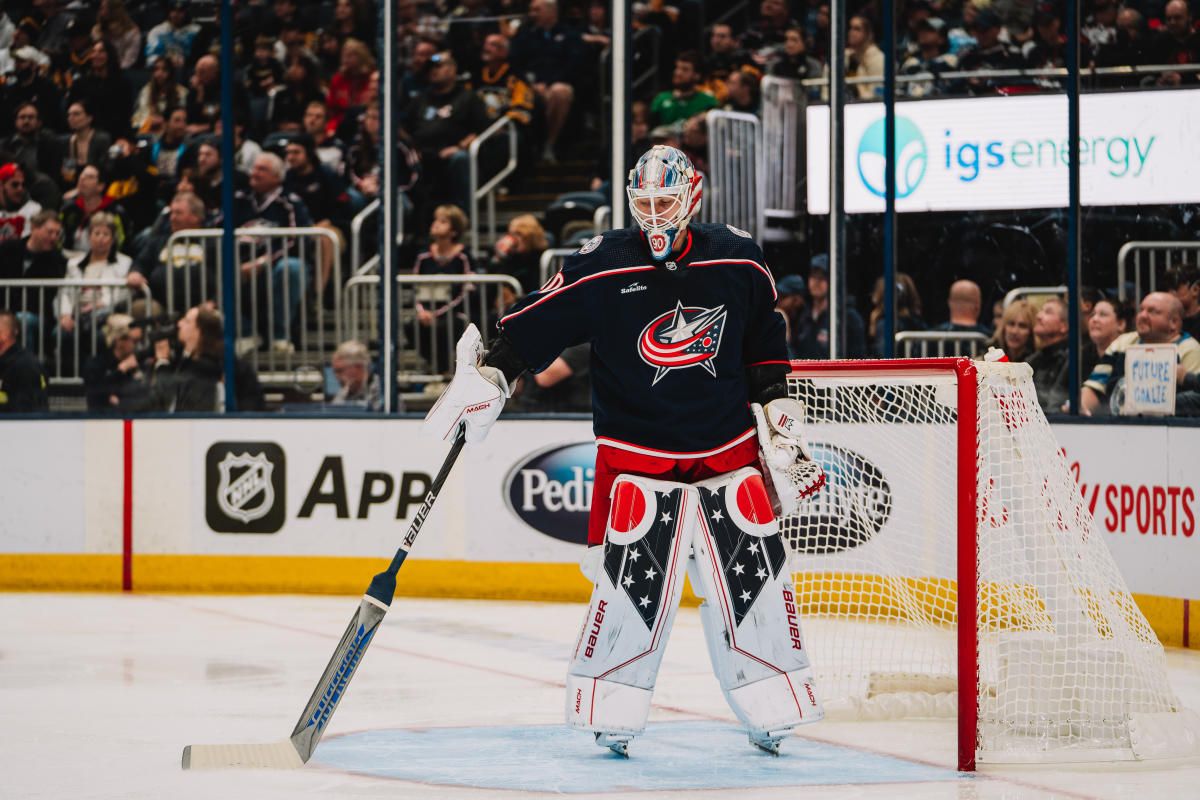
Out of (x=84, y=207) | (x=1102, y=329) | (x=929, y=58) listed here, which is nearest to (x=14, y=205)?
(x=84, y=207)

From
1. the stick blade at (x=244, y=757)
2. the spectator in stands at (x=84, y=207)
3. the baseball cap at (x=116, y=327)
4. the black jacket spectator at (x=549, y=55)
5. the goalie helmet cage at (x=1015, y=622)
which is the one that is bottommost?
the stick blade at (x=244, y=757)

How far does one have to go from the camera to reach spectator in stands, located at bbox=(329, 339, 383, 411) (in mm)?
8656

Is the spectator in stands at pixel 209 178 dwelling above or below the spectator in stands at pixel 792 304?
above

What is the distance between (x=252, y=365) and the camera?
884 cm

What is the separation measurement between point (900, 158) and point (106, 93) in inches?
211

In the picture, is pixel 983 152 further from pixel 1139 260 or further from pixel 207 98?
pixel 207 98

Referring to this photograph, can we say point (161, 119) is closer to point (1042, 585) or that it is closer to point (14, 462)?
point (14, 462)

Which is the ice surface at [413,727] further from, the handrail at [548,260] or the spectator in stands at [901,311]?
the handrail at [548,260]

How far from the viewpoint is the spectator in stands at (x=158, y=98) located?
11.4 m

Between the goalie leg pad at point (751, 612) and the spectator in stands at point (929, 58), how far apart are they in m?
5.75

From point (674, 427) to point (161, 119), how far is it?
26.2 feet

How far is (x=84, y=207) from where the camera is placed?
10.9m

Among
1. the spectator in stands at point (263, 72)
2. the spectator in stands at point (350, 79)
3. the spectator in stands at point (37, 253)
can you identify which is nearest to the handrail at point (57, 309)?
the spectator in stands at point (37, 253)

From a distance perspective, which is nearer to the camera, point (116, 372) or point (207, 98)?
point (116, 372)
